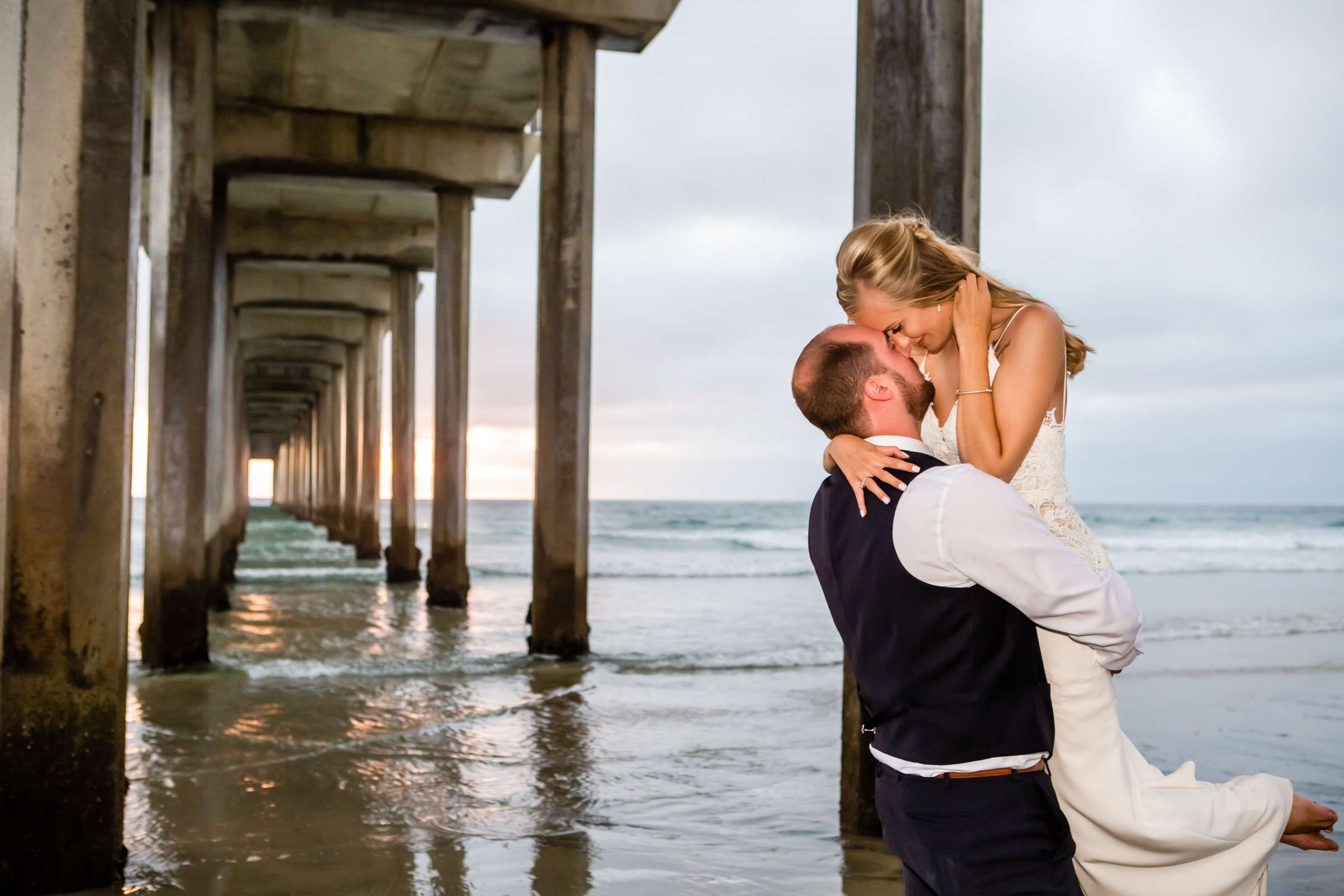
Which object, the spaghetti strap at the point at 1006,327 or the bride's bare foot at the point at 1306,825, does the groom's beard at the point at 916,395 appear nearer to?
the spaghetti strap at the point at 1006,327

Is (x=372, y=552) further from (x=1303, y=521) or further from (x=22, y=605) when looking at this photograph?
(x=1303, y=521)

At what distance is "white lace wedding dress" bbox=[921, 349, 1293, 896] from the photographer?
6.22 ft

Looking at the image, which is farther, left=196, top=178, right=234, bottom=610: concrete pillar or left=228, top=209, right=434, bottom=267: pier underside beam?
left=228, top=209, right=434, bottom=267: pier underside beam

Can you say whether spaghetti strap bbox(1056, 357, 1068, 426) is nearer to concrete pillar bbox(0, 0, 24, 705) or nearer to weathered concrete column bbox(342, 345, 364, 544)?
concrete pillar bbox(0, 0, 24, 705)

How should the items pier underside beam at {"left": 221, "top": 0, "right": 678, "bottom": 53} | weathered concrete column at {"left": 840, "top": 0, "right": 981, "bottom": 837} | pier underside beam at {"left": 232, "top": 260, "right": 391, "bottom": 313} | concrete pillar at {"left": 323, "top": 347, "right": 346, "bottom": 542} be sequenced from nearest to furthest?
weathered concrete column at {"left": 840, "top": 0, "right": 981, "bottom": 837}, pier underside beam at {"left": 221, "top": 0, "right": 678, "bottom": 53}, pier underside beam at {"left": 232, "top": 260, "right": 391, "bottom": 313}, concrete pillar at {"left": 323, "top": 347, "right": 346, "bottom": 542}

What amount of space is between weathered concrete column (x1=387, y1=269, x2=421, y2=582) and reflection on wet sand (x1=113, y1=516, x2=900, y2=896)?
269 inches

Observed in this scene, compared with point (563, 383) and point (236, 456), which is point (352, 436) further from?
point (563, 383)

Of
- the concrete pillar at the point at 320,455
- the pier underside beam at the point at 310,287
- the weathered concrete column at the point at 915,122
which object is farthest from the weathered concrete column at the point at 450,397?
the concrete pillar at the point at 320,455

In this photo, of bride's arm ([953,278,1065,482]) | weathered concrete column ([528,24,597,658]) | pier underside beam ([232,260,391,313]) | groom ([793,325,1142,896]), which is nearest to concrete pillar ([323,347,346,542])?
pier underside beam ([232,260,391,313])

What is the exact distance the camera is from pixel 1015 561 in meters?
1.65

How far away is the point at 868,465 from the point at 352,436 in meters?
27.4

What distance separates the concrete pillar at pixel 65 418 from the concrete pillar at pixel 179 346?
5.71 m

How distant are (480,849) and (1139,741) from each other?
4087mm

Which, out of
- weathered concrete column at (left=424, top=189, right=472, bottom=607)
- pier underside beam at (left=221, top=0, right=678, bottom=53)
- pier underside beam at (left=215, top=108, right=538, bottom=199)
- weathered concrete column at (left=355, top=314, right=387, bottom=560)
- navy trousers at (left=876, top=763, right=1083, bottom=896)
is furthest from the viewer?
weathered concrete column at (left=355, top=314, right=387, bottom=560)
